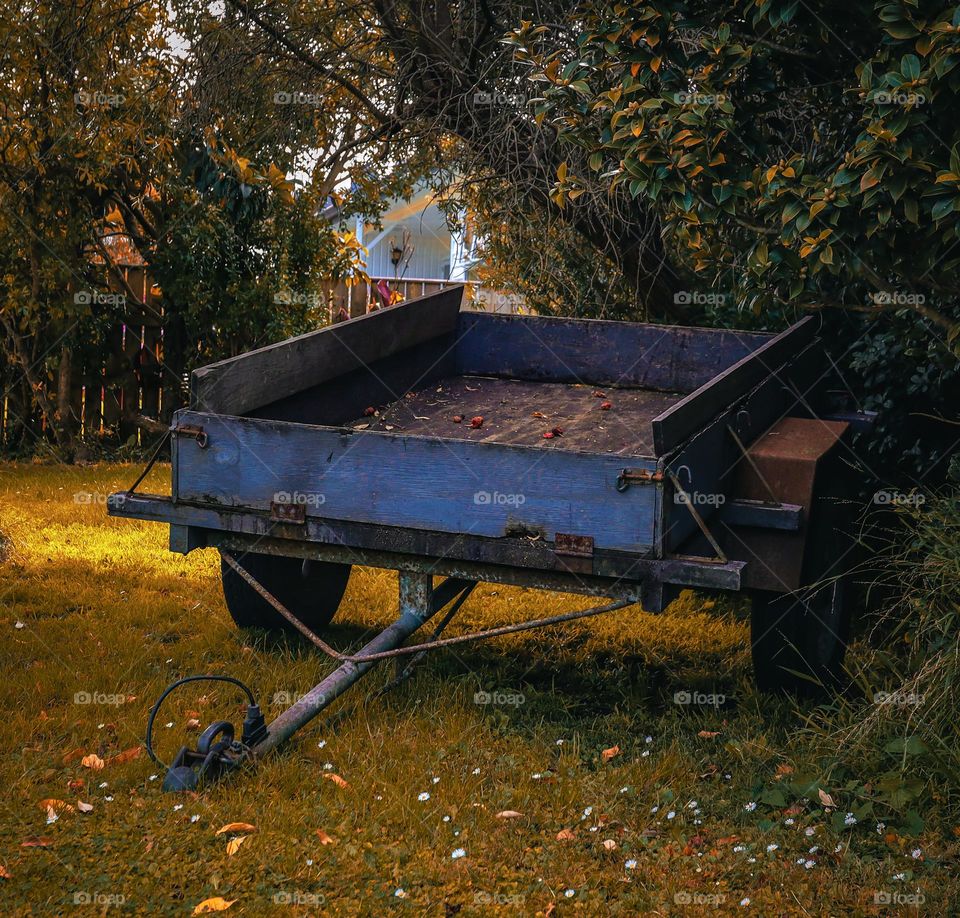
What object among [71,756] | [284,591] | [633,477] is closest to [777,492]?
[633,477]

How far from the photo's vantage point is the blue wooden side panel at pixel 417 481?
4012 mm

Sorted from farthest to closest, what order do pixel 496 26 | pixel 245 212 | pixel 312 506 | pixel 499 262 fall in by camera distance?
pixel 245 212 → pixel 499 262 → pixel 496 26 → pixel 312 506

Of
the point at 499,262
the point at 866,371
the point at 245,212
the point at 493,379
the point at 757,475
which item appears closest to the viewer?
the point at 757,475

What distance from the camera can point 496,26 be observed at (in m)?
7.52

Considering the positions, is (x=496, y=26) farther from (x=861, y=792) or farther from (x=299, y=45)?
(x=861, y=792)

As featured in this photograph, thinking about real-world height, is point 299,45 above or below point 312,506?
above

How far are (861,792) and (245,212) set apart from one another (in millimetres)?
7182

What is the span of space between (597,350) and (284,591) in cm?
223

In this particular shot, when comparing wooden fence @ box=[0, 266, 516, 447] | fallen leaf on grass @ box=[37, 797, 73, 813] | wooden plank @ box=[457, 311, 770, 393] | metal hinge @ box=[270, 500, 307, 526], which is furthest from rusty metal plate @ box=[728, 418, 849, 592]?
wooden fence @ box=[0, 266, 516, 447]

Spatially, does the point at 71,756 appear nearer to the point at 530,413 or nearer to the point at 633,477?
the point at 633,477

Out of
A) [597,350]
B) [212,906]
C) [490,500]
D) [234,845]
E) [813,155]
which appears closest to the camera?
[212,906]

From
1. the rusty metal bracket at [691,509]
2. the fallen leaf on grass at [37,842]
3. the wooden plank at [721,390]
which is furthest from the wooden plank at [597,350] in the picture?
the fallen leaf on grass at [37,842]

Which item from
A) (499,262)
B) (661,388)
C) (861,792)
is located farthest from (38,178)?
(861,792)

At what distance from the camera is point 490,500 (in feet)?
13.7
